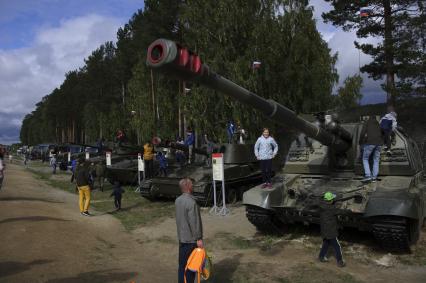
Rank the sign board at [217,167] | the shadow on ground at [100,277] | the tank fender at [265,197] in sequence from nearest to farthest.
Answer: the shadow on ground at [100,277]
the tank fender at [265,197]
the sign board at [217,167]

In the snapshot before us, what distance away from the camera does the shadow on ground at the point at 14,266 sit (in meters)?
6.52

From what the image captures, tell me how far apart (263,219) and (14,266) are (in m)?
4.51

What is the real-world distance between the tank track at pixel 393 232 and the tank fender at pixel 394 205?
0.16 meters

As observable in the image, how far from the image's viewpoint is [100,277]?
6.76m

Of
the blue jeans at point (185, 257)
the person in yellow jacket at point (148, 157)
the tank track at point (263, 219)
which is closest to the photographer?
the blue jeans at point (185, 257)

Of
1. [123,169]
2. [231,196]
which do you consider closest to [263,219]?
[231,196]

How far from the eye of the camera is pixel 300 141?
1059 centimetres

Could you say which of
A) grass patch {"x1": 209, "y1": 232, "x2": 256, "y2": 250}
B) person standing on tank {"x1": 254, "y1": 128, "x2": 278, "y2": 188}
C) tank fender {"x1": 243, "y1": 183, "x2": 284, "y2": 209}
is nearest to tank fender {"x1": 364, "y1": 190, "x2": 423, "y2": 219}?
tank fender {"x1": 243, "y1": 183, "x2": 284, "y2": 209}

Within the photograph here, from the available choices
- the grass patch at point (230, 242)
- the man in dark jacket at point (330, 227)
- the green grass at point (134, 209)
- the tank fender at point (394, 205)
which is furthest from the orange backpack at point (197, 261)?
the green grass at point (134, 209)

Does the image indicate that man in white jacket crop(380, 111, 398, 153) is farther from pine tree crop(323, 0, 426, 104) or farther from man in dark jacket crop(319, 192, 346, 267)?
pine tree crop(323, 0, 426, 104)

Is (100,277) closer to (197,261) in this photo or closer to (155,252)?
(197,261)

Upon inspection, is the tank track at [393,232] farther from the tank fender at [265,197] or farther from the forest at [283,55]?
the forest at [283,55]

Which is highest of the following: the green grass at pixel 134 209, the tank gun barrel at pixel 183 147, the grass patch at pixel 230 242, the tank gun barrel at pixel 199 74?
the tank gun barrel at pixel 199 74

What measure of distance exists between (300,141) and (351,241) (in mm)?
2498
